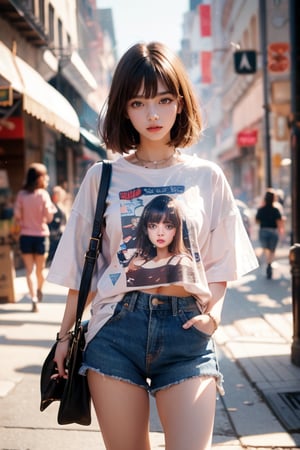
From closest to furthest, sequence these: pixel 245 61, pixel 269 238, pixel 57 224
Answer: pixel 57 224, pixel 269 238, pixel 245 61

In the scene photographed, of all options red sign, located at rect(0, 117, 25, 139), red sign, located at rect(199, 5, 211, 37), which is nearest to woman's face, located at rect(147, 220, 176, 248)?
red sign, located at rect(0, 117, 25, 139)

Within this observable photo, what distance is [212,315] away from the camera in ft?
7.24

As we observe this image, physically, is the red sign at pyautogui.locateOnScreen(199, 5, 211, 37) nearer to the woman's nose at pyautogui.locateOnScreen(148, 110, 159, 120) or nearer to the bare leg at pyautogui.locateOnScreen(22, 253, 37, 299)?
the bare leg at pyautogui.locateOnScreen(22, 253, 37, 299)

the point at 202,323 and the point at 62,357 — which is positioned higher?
the point at 202,323

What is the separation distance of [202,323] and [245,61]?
16.5m

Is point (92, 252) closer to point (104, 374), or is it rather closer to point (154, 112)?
point (104, 374)

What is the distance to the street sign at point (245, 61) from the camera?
57.8 feet

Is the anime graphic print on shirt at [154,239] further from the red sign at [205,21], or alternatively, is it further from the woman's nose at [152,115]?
the red sign at [205,21]

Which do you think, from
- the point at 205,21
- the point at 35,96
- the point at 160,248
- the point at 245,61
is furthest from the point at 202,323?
the point at 205,21

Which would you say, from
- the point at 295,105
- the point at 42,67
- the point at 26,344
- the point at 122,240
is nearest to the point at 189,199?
the point at 122,240

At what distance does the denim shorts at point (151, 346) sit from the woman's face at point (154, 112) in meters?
0.57

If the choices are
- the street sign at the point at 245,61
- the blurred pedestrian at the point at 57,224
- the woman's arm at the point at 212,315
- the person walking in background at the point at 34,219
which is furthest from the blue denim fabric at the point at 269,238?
the woman's arm at the point at 212,315

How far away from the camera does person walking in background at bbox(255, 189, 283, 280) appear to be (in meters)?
12.3

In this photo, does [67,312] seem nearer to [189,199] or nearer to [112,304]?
[112,304]
